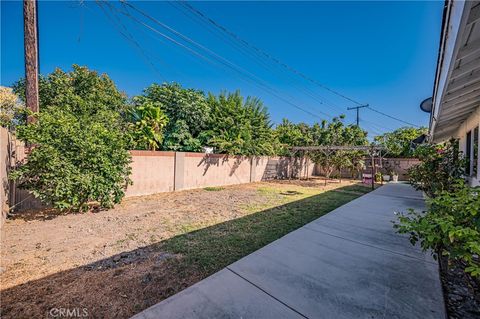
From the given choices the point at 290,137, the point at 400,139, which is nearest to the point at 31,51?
the point at 290,137

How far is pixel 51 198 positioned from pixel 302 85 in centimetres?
1334

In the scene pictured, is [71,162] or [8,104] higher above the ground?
[8,104]

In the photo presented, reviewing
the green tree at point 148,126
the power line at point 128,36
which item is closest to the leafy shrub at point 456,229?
the power line at point 128,36

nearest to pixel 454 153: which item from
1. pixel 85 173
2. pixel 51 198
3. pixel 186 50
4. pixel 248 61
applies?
pixel 248 61

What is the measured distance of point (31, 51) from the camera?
529cm

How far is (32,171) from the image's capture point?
4832 millimetres

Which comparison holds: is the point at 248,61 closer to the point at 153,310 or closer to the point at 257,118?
the point at 257,118

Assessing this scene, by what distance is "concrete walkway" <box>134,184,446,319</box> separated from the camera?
188 centimetres

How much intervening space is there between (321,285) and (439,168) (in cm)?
738

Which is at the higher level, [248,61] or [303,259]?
[248,61]

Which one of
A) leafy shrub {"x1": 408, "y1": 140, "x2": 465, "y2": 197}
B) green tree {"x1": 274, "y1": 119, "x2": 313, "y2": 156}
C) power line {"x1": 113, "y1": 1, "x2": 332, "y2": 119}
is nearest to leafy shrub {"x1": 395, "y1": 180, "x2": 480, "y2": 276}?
leafy shrub {"x1": 408, "y1": 140, "x2": 465, "y2": 197}

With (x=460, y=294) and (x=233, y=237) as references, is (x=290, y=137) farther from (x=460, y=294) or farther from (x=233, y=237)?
(x=460, y=294)

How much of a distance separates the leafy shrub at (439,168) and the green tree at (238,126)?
763 centimetres

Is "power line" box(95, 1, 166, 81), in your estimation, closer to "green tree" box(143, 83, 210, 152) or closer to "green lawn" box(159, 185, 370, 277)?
"green tree" box(143, 83, 210, 152)
